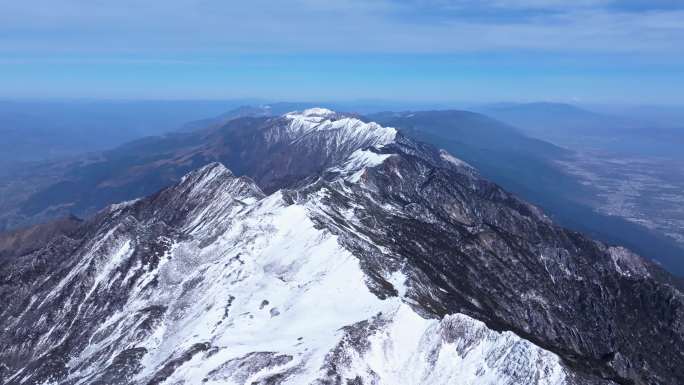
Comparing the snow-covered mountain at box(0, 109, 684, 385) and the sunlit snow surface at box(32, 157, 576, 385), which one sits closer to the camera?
the sunlit snow surface at box(32, 157, 576, 385)

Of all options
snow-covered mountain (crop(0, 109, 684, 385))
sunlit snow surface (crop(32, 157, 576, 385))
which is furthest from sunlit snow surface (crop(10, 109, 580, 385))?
snow-covered mountain (crop(0, 109, 684, 385))

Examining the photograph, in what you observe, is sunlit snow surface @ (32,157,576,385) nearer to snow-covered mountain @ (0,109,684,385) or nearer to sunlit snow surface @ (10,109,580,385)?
sunlit snow surface @ (10,109,580,385)

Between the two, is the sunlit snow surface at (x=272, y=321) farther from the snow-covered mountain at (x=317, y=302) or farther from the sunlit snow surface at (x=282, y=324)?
the snow-covered mountain at (x=317, y=302)

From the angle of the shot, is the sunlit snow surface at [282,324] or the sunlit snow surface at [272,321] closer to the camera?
the sunlit snow surface at [282,324]

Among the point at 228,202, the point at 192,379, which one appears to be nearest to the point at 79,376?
the point at 192,379

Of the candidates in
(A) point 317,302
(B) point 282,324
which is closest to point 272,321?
(B) point 282,324

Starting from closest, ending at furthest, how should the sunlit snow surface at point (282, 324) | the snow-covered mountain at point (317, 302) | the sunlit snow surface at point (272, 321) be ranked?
the sunlit snow surface at point (282, 324) → the sunlit snow surface at point (272, 321) → the snow-covered mountain at point (317, 302)

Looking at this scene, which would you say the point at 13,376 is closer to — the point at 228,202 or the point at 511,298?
the point at 228,202

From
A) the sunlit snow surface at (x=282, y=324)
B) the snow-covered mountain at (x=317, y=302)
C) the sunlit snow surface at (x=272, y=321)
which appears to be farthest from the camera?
the snow-covered mountain at (x=317, y=302)

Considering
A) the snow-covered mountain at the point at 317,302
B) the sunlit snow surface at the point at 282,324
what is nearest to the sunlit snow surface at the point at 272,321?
the sunlit snow surface at the point at 282,324
